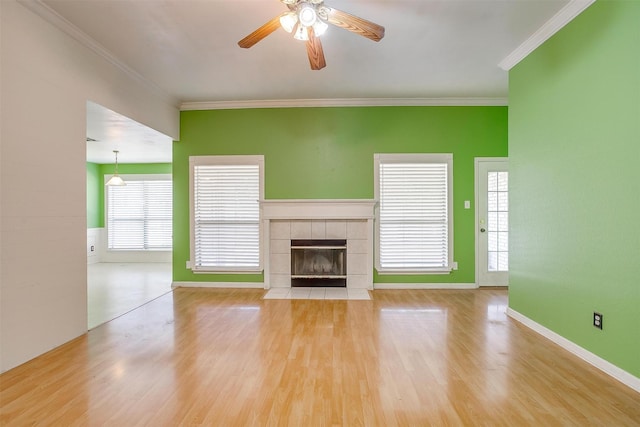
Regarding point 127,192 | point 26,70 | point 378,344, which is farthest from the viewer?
point 127,192

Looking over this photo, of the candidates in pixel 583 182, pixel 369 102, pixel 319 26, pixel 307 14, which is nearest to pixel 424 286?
pixel 583 182

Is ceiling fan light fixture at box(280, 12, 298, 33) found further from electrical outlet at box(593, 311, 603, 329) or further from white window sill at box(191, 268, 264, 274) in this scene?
white window sill at box(191, 268, 264, 274)

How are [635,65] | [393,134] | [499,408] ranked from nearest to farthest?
1. [499,408]
2. [635,65]
3. [393,134]

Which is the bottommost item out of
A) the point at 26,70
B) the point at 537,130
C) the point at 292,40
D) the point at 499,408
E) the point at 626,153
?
the point at 499,408

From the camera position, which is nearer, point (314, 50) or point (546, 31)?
point (314, 50)

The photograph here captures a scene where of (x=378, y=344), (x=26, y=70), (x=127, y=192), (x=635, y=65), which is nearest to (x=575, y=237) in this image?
(x=635, y=65)

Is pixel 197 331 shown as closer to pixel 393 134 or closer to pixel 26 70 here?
pixel 26 70

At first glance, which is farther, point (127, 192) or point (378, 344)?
point (127, 192)

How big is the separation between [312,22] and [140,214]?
271 inches

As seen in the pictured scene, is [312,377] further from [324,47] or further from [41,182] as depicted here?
[324,47]

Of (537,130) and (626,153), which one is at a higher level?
(537,130)

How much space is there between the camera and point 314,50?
2.31 metres

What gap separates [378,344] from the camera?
275 cm

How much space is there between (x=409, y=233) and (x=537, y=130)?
2.16 metres
